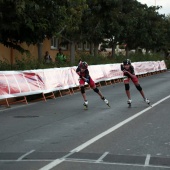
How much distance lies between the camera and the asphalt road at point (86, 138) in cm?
673

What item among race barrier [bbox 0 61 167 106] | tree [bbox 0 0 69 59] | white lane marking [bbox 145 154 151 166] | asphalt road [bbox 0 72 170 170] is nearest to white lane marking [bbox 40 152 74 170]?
asphalt road [bbox 0 72 170 170]

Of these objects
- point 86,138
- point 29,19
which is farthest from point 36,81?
point 86,138

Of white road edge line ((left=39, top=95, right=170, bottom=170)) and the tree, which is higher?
the tree

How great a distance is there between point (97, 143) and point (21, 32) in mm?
10914

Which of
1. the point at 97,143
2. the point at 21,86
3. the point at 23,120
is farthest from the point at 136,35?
the point at 97,143

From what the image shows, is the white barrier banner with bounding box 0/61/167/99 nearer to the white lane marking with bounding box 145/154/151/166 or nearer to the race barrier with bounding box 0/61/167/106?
the race barrier with bounding box 0/61/167/106

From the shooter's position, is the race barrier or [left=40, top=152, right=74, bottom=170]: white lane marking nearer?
[left=40, top=152, right=74, bottom=170]: white lane marking

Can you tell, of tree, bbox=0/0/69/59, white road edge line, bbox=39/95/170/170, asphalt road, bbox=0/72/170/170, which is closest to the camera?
white road edge line, bbox=39/95/170/170

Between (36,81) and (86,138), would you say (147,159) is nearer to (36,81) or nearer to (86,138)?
(86,138)

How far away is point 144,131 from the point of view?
962 cm

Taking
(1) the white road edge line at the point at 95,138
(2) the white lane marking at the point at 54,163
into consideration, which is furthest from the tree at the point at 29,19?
(2) the white lane marking at the point at 54,163

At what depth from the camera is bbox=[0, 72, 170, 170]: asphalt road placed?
673 centimetres

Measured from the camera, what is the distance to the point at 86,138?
348 inches

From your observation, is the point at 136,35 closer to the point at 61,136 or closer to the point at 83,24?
the point at 83,24
